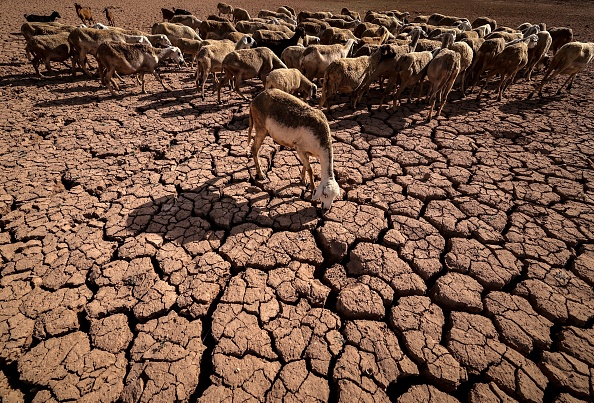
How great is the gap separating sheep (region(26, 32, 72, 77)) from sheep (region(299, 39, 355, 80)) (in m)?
7.81

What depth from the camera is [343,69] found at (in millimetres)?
6570

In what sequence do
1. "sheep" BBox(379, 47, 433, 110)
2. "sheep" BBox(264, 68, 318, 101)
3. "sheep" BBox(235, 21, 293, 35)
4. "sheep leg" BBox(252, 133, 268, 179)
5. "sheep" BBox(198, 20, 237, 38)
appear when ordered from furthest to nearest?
"sheep" BBox(235, 21, 293, 35) → "sheep" BBox(198, 20, 237, 38) → "sheep" BBox(379, 47, 433, 110) → "sheep" BBox(264, 68, 318, 101) → "sheep leg" BBox(252, 133, 268, 179)

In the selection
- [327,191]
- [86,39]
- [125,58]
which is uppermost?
[86,39]

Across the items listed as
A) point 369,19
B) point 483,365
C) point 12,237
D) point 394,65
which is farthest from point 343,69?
point 369,19

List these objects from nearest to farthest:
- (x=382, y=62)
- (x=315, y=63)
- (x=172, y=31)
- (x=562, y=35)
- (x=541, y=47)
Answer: (x=382, y=62), (x=315, y=63), (x=541, y=47), (x=562, y=35), (x=172, y=31)

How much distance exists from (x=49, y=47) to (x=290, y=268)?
10849mm

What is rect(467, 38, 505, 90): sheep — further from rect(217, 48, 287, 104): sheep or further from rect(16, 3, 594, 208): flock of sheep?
rect(217, 48, 287, 104): sheep

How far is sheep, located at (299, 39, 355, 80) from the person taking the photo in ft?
25.7

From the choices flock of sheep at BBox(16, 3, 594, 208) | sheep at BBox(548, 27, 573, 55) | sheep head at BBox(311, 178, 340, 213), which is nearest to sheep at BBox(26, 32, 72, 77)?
flock of sheep at BBox(16, 3, 594, 208)

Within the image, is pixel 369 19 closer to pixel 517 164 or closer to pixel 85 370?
pixel 517 164

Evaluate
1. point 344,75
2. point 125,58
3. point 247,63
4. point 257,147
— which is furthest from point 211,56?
point 257,147

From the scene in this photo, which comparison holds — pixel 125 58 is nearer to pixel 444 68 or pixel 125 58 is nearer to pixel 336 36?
pixel 336 36

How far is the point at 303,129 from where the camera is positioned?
13.1 ft

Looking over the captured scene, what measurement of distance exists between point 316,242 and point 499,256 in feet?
8.11
